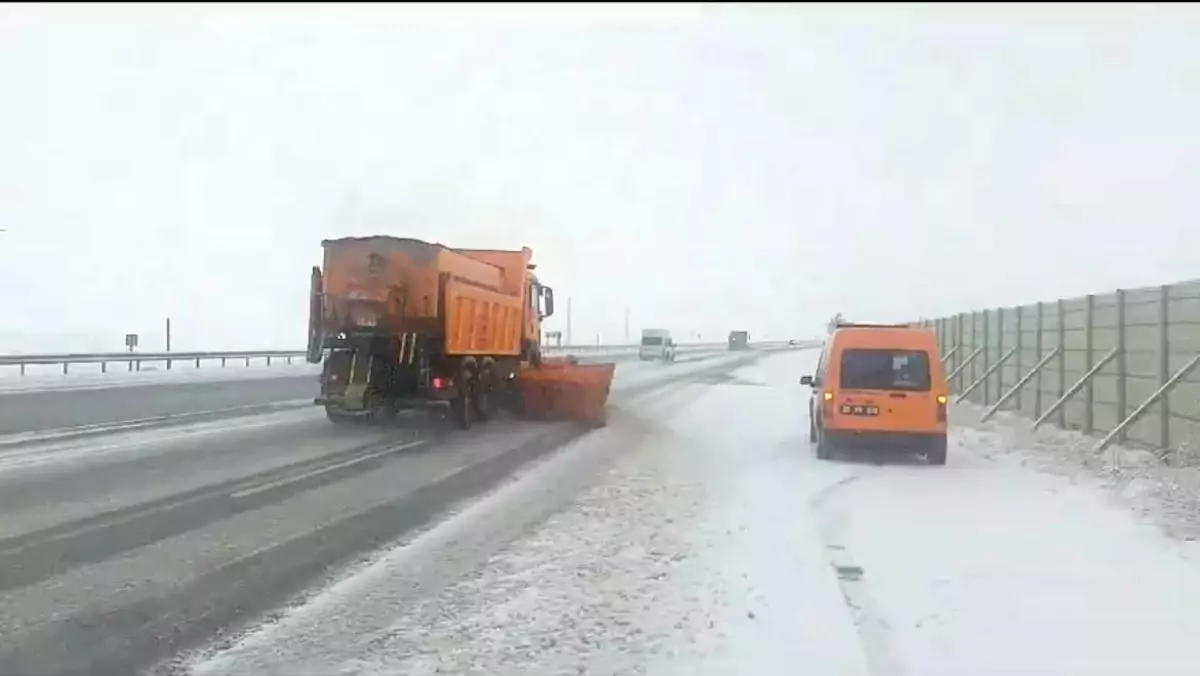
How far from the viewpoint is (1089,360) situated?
18.6m

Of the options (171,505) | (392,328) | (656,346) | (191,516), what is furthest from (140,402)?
(656,346)

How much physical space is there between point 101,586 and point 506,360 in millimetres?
16744

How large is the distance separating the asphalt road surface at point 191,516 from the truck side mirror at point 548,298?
6.32m

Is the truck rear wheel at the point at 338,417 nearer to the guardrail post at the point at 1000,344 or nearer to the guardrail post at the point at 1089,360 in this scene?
the guardrail post at the point at 1089,360

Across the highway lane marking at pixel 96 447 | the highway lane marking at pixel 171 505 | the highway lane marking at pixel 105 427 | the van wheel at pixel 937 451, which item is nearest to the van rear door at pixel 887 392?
the van wheel at pixel 937 451

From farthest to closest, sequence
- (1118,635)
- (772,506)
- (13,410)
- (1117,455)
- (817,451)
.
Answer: (13,410), (817,451), (1117,455), (772,506), (1118,635)

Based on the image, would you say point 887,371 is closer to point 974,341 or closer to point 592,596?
point 592,596

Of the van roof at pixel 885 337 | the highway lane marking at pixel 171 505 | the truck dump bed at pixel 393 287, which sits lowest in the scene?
the highway lane marking at pixel 171 505

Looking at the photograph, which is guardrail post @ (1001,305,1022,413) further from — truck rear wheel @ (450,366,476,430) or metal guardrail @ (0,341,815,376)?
metal guardrail @ (0,341,815,376)

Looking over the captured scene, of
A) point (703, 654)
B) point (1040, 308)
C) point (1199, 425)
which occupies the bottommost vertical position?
point (703, 654)

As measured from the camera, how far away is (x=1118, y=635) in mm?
6996

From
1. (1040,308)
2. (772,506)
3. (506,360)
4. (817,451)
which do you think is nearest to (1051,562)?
(772,506)

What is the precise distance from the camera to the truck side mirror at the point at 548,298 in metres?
27.2

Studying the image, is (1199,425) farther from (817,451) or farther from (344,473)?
(344,473)
